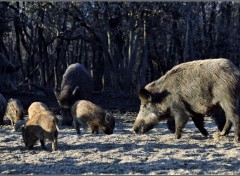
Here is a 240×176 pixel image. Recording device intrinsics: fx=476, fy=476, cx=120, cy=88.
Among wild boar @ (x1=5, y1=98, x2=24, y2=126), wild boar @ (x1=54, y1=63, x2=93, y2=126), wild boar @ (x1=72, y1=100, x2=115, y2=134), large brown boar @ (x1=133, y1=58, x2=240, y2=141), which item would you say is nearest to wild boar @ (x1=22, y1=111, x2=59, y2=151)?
wild boar @ (x1=72, y1=100, x2=115, y2=134)

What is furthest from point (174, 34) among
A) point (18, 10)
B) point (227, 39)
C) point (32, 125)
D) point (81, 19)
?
point (32, 125)

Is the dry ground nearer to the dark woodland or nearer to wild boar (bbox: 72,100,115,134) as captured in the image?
wild boar (bbox: 72,100,115,134)

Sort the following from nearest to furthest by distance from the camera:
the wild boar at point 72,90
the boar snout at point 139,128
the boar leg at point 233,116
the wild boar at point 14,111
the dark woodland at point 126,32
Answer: the boar leg at point 233,116 < the boar snout at point 139,128 < the wild boar at point 14,111 < the wild boar at point 72,90 < the dark woodland at point 126,32

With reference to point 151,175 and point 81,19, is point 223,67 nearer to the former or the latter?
point 151,175

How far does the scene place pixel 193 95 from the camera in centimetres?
830

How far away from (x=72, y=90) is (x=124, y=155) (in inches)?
188

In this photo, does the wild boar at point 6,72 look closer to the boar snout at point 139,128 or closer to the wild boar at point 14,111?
the wild boar at point 14,111

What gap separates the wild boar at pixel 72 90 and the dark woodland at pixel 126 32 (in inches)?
171

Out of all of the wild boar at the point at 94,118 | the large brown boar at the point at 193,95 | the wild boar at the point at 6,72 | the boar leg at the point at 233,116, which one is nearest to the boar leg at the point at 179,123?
the large brown boar at the point at 193,95

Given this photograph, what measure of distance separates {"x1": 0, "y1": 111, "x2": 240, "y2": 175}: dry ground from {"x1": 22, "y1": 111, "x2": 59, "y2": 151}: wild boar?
0.47 ft

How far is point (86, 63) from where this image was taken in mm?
32625

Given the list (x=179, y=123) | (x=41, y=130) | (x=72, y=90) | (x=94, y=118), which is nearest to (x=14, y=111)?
(x=72, y=90)

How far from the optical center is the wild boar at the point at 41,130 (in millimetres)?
6973

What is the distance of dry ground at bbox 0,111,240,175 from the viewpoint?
580cm
